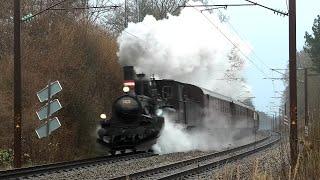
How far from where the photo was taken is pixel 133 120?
72.0 ft

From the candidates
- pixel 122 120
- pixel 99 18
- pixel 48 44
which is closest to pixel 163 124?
pixel 122 120

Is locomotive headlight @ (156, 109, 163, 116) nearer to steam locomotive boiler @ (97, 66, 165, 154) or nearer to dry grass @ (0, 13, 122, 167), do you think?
steam locomotive boiler @ (97, 66, 165, 154)

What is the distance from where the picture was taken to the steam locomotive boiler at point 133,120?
21.5 m

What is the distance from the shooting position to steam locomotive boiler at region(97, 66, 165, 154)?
2150cm

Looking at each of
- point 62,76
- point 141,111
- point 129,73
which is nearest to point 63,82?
point 62,76

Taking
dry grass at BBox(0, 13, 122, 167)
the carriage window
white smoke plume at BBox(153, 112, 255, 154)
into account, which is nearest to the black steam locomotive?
the carriage window

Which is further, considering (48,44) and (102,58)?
(102,58)

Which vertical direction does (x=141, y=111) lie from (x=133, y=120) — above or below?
above

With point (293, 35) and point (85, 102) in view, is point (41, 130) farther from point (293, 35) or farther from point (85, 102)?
point (293, 35)

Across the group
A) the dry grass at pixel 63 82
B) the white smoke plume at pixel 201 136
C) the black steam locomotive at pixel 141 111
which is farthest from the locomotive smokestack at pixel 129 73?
the dry grass at pixel 63 82

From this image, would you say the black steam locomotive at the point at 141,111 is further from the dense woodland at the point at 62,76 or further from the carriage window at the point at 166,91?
the dense woodland at the point at 62,76

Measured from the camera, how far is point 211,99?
29.3 metres

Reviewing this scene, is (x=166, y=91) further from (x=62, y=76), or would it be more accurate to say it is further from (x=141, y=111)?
(x=62, y=76)

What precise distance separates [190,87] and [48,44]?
6469mm
